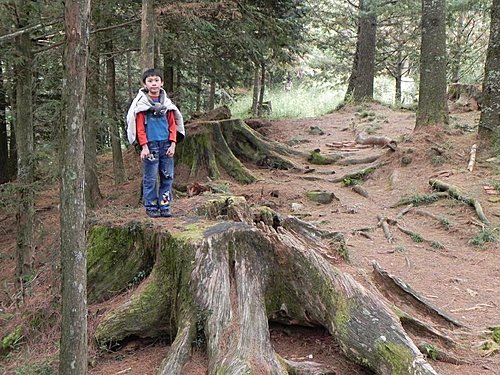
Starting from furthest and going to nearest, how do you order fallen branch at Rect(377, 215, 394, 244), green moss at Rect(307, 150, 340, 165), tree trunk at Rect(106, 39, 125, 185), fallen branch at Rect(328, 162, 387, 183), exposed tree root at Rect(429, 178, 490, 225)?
green moss at Rect(307, 150, 340, 165) → tree trunk at Rect(106, 39, 125, 185) → fallen branch at Rect(328, 162, 387, 183) → exposed tree root at Rect(429, 178, 490, 225) → fallen branch at Rect(377, 215, 394, 244)

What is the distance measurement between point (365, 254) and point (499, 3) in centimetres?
612

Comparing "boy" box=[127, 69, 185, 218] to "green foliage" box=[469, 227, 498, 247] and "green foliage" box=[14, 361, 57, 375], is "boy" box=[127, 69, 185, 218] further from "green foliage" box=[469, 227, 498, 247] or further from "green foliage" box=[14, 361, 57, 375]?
"green foliage" box=[469, 227, 498, 247]

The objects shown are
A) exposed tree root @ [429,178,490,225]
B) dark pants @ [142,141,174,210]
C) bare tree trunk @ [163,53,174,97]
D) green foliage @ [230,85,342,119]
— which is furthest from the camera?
green foliage @ [230,85,342,119]

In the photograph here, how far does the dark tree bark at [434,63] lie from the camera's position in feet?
35.5

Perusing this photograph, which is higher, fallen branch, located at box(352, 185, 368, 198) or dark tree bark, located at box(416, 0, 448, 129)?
dark tree bark, located at box(416, 0, 448, 129)

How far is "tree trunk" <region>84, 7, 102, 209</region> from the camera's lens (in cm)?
916

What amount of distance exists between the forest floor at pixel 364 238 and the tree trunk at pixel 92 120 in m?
0.52

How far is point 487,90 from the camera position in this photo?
951 centimetres

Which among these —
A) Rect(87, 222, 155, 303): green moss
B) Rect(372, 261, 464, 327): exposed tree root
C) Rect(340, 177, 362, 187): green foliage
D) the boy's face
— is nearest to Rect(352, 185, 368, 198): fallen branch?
Rect(340, 177, 362, 187): green foliage

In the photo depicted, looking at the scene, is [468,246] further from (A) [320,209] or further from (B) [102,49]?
(B) [102,49]

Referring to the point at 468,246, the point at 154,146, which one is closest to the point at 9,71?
the point at 154,146

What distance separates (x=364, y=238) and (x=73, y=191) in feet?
16.7

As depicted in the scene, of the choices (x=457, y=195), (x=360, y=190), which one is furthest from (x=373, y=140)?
(x=457, y=195)

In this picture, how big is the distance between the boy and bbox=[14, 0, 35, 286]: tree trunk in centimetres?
343
